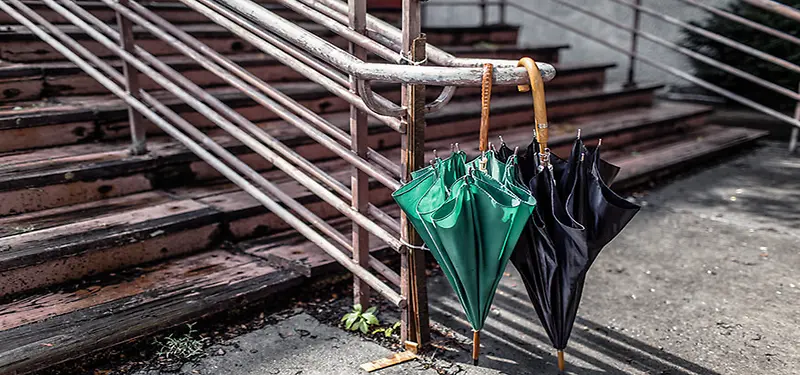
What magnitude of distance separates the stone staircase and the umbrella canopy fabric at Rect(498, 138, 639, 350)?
3.31ft

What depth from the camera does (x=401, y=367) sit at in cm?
208

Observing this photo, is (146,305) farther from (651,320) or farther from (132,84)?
(651,320)

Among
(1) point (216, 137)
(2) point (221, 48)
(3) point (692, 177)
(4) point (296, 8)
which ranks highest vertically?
(4) point (296, 8)

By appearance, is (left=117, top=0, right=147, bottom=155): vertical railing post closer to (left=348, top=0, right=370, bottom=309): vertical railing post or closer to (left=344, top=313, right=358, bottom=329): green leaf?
(left=348, top=0, right=370, bottom=309): vertical railing post

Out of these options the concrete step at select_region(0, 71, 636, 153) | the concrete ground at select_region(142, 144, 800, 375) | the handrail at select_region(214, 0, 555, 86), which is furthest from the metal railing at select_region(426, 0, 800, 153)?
the handrail at select_region(214, 0, 555, 86)

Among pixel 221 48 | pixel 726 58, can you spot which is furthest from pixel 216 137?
pixel 726 58

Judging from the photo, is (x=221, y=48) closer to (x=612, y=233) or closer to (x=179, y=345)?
(x=179, y=345)

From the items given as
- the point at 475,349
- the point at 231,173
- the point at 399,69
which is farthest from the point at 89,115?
the point at 475,349

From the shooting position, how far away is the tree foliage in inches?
234

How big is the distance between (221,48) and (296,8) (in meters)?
2.03

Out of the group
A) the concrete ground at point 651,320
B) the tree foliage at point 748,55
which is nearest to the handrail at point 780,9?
the concrete ground at point 651,320

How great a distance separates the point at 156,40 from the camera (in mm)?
3713

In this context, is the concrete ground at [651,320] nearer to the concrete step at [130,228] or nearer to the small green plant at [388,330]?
the small green plant at [388,330]

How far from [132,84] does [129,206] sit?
54 cm
